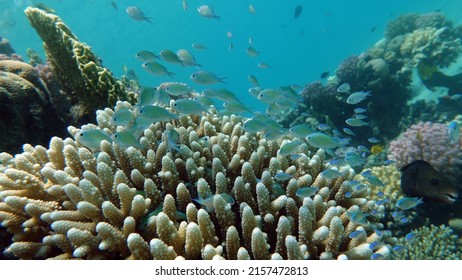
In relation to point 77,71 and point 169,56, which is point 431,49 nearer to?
point 169,56

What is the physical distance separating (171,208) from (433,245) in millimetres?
5075

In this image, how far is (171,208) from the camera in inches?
120

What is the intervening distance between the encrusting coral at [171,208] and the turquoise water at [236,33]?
2337 inches

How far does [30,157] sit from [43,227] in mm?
1176

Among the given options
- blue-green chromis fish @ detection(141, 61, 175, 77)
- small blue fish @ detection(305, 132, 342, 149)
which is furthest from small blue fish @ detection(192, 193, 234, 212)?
blue-green chromis fish @ detection(141, 61, 175, 77)

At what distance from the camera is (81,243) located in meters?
2.76

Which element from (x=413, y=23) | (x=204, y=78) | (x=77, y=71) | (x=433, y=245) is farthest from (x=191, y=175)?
(x=413, y=23)

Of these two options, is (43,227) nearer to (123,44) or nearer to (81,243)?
(81,243)

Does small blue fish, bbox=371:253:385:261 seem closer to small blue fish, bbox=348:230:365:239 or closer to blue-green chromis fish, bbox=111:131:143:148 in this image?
small blue fish, bbox=348:230:365:239

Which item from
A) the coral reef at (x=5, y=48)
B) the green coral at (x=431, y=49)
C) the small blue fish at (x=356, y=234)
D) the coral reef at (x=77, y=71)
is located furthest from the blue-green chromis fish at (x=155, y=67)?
the green coral at (x=431, y=49)

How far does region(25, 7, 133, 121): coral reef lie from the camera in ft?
21.1

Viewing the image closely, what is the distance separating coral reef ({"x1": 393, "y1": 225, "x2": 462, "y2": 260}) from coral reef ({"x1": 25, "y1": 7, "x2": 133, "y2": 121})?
6322 millimetres

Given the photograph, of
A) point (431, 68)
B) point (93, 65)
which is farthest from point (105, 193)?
point (431, 68)

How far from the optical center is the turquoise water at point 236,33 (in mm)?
67969
